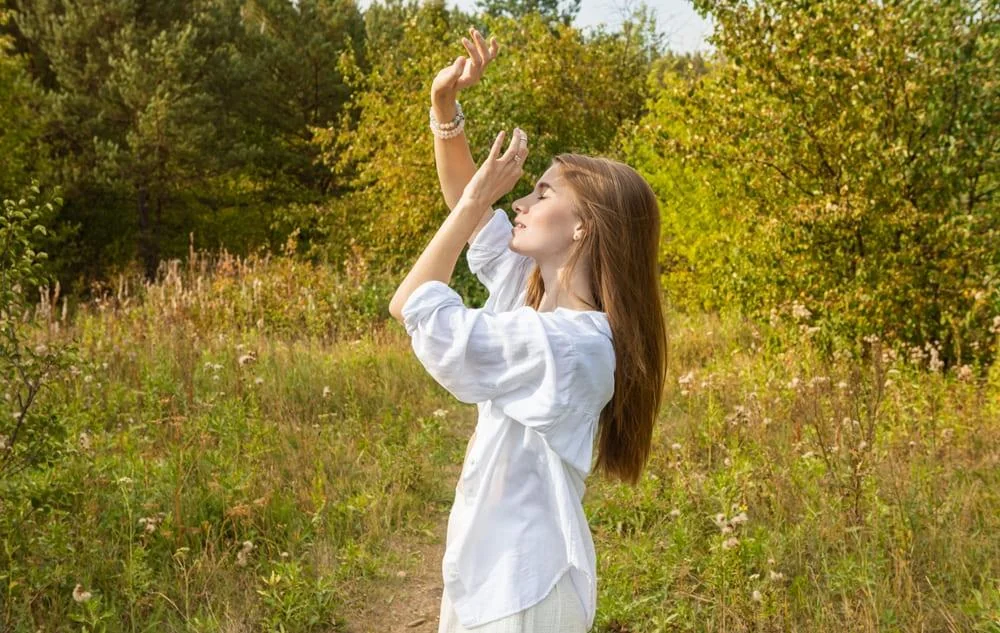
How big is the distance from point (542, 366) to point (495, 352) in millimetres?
93

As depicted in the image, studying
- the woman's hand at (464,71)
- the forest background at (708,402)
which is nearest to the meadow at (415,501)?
the forest background at (708,402)

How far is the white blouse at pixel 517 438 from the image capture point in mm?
1586

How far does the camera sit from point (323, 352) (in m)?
7.45

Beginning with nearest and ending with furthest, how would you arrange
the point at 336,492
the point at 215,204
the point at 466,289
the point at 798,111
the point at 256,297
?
the point at 336,492 < the point at 798,111 < the point at 256,297 < the point at 466,289 < the point at 215,204

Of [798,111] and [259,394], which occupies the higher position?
[798,111]

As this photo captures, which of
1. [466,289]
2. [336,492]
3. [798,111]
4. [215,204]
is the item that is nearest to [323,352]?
[336,492]

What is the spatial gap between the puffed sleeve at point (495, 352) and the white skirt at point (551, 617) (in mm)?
336

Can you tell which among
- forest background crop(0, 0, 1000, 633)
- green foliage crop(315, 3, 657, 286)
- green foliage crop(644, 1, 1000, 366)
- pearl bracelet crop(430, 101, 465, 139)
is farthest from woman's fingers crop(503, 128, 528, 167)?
green foliage crop(315, 3, 657, 286)

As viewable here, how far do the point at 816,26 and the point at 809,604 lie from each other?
440 centimetres

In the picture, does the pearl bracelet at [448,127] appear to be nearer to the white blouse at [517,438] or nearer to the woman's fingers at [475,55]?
the woman's fingers at [475,55]

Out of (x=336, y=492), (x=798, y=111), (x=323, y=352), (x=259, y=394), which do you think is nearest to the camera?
(x=336, y=492)

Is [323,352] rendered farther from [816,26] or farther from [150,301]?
[816,26]

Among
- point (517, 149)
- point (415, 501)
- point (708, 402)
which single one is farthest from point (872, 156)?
point (517, 149)

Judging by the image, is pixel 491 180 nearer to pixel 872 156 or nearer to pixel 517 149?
pixel 517 149
